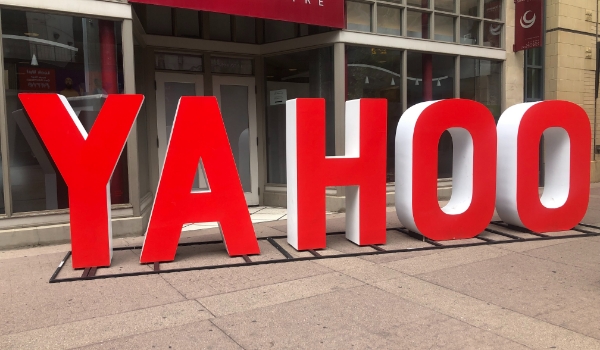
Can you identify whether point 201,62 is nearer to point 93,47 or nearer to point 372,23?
point 93,47

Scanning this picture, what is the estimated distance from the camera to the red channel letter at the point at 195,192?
5434 millimetres

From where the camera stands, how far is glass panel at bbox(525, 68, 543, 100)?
11.4 metres

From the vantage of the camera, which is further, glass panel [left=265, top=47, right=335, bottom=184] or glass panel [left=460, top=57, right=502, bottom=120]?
glass panel [left=460, top=57, right=502, bottom=120]

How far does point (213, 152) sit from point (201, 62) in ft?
12.9

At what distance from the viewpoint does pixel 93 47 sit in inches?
265

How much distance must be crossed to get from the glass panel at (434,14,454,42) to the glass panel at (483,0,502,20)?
0.98 meters

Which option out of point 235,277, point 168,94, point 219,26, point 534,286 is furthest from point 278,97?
point 534,286

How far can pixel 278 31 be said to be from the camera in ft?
30.5

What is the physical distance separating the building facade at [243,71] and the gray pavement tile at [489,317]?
4143 mm

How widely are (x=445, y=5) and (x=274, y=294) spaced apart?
7.59m

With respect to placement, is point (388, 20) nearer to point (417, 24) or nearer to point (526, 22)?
point (417, 24)

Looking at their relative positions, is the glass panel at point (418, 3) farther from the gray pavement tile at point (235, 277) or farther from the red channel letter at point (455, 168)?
the gray pavement tile at point (235, 277)

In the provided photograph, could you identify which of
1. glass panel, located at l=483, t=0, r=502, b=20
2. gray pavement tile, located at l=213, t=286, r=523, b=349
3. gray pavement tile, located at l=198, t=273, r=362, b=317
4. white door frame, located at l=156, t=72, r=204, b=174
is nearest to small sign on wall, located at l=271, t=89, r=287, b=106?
white door frame, located at l=156, t=72, r=204, b=174

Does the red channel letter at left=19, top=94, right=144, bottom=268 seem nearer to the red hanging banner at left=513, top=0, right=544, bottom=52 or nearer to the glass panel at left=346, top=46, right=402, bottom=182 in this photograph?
the glass panel at left=346, top=46, right=402, bottom=182
